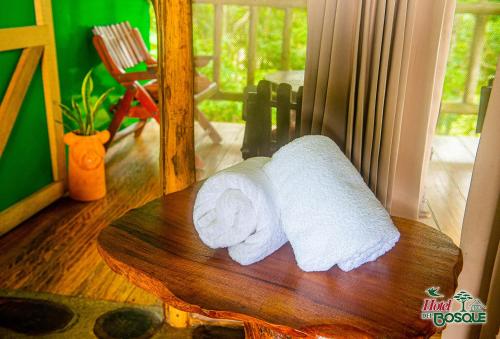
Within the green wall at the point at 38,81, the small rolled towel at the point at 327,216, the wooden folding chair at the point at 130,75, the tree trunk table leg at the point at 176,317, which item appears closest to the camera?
the small rolled towel at the point at 327,216

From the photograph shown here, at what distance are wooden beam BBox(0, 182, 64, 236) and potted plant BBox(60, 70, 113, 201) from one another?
9 cm

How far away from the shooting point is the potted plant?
2.90m

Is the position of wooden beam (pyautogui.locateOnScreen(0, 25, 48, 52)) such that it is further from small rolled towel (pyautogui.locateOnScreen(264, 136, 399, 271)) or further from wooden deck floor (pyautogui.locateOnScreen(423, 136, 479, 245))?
wooden deck floor (pyautogui.locateOnScreen(423, 136, 479, 245))

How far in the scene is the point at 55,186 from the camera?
9.61 ft

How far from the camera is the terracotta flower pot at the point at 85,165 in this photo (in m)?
2.90

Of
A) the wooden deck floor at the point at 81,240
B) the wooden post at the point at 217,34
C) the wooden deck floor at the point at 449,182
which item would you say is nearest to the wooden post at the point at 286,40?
the wooden post at the point at 217,34

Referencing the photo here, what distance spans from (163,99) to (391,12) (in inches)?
30.8

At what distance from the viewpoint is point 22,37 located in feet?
8.35

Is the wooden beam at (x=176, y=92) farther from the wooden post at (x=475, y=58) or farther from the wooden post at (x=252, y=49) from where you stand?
the wooden post at (x=475, y=58)

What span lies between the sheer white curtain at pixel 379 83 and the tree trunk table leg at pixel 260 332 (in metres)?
0.63

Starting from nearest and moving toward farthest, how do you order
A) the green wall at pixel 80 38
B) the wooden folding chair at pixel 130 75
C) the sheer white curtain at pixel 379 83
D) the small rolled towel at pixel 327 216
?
the small rolled towel at pixel 327 216
the sheer white curtain at pixel 379 83
the green wall at pixel 80 38
the wooden folding chair at pixel 130 75

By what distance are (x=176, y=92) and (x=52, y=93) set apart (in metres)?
1.51

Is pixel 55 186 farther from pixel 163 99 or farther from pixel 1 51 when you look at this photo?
pixel 163 99

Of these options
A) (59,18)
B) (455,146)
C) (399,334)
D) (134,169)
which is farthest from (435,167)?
(399,334)
